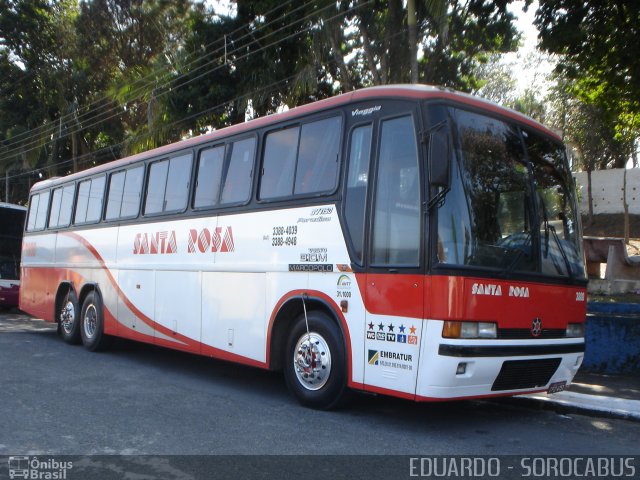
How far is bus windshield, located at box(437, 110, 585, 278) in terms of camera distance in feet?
19.2

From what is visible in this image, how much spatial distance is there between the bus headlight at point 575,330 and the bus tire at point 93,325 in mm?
7690

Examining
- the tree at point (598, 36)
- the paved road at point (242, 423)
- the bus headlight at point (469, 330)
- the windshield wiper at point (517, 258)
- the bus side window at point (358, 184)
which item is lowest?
the paved road at point (242, 423)

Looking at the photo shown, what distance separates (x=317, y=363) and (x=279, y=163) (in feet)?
7.76

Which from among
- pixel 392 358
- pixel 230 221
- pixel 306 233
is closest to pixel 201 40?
pixel 230 221

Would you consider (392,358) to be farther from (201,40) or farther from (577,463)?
(201,40)

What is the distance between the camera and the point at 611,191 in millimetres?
35906

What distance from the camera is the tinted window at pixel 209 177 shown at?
879cm

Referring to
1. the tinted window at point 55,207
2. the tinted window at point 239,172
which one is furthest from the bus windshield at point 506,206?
the tinted window at point 55,207

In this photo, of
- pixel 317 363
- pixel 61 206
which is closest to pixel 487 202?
pixel 317 363

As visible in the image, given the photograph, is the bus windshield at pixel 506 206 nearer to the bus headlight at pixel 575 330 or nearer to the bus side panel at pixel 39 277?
the bus headlight at pixel 575 330

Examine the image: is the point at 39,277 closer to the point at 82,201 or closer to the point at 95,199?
the point at 82,201

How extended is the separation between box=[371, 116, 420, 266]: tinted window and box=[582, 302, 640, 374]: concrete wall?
479 cm

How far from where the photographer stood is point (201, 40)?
773 inches

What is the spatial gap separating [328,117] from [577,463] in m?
4.10
